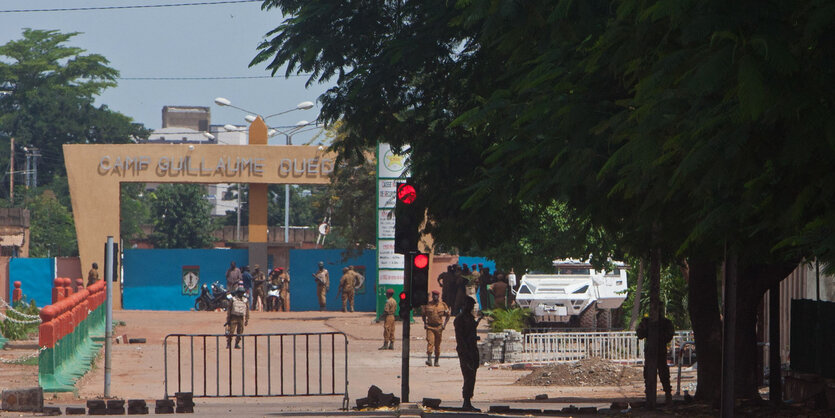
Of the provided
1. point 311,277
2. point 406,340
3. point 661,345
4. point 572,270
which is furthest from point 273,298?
point 661,345

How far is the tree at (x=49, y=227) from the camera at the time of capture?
72500 mm

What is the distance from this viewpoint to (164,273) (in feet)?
149

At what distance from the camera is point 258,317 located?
123 ft

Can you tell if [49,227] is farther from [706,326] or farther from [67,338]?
[706,326]

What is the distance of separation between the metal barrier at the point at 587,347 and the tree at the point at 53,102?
61311 millimetres

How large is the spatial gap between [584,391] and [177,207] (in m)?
67.1

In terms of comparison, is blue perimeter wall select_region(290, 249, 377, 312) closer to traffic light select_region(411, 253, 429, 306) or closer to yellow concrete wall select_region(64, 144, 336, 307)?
yellow concrete wall select_region(64, 144, 336, 307)

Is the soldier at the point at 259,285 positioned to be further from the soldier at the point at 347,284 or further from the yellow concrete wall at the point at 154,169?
the yellow concrete wall at the point at 154,169

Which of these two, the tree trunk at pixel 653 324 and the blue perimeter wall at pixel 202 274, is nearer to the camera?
the tree trunk at pixel 653 324

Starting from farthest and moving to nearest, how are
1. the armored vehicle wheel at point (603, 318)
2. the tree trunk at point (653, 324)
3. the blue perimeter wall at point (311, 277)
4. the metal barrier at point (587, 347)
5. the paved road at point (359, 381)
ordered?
the blue perimeter wall at point (311, 277) < the armored vehicle wheel at point (603, 318) < the metal barrier at point (587, 347) < the paved road at point (359, 381) < the tree trunk at point (653, 324)

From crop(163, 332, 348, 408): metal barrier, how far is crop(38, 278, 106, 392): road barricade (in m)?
1.57

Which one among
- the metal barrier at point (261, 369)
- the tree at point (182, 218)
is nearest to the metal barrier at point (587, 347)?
the metal barrier at point (261, 369)

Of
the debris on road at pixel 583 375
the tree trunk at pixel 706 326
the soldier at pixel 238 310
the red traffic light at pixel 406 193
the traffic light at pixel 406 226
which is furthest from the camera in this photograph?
the soldier at pixel 238 310

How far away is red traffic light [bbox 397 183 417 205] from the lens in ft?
52.3
